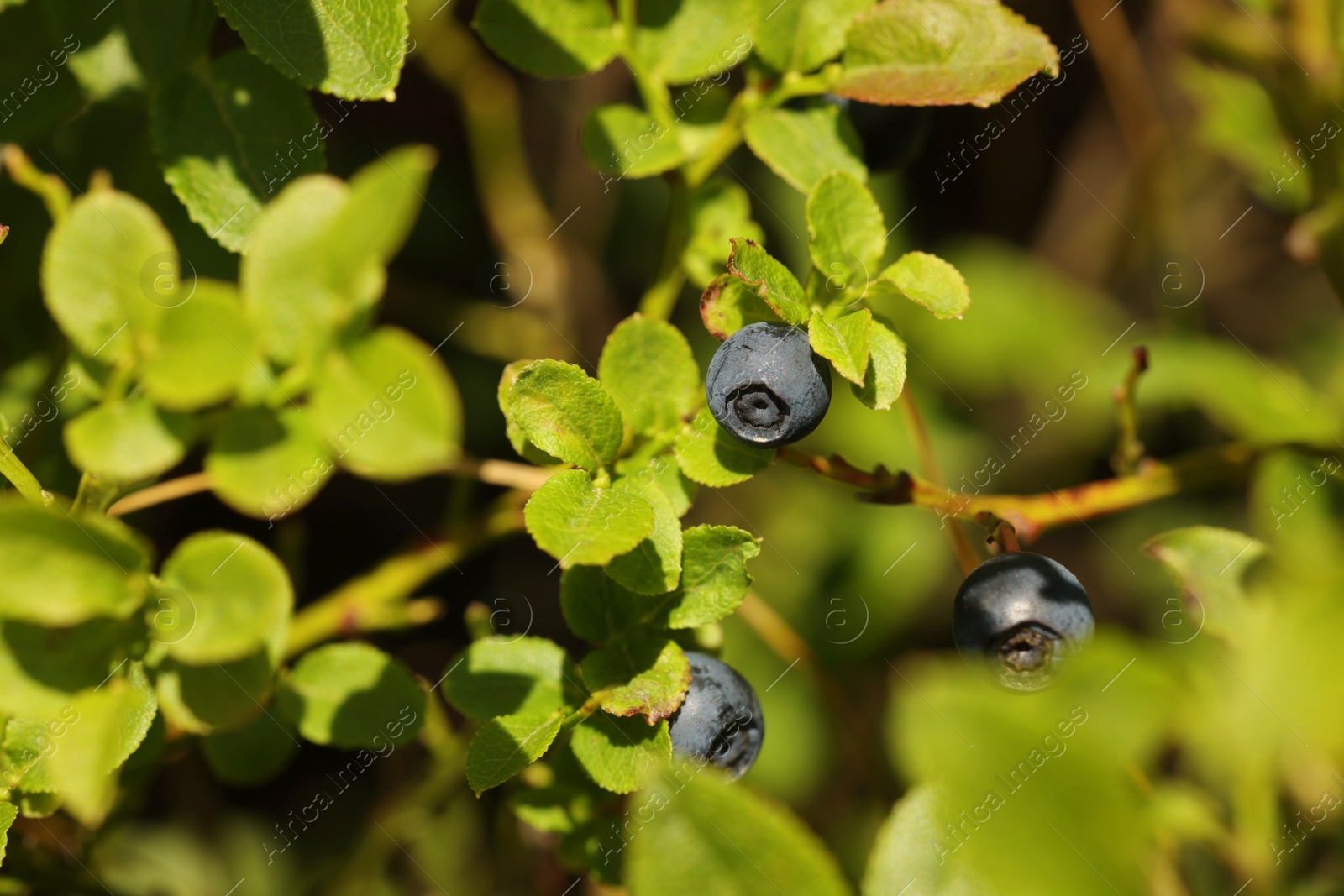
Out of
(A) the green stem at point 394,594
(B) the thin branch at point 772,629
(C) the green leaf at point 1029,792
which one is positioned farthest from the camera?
(B) the thin branch at point 772,629

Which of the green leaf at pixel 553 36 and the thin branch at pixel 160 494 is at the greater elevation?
the green leaf at pixel 553 36

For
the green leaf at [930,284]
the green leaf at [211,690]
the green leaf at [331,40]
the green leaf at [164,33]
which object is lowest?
the green leaf at [930,284]

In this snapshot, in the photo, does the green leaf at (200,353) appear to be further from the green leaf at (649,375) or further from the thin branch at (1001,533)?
the thin branch at (1001,533)

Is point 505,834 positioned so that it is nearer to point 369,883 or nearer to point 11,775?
point 369,883

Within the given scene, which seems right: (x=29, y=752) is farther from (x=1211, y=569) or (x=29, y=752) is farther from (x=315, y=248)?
(x=1211, y=569)

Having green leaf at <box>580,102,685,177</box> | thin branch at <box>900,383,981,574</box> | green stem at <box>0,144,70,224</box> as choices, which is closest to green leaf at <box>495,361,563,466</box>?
green leaf at <box>580,102,685,177</box>

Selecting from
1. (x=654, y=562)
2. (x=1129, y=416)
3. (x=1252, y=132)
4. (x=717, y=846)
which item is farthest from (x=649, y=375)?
(x=1252, y=132)

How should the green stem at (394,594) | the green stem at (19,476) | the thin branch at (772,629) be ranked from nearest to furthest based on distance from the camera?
the green stem at (19,476) < the green stem at (394,594) < the thin branch at (772,629)

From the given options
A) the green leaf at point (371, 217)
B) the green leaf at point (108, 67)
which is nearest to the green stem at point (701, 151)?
the green leaf at point (371, 217)

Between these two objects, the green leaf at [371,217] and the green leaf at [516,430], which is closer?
the green leaf at [516,430]
